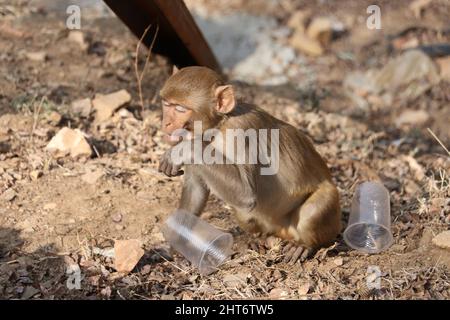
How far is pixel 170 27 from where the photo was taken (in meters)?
7.23

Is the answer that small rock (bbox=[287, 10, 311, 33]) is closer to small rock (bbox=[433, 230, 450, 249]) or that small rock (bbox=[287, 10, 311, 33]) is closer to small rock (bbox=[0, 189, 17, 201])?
small rock (bbox=[433, 230, 450, 249])

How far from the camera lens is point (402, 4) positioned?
11.8 m

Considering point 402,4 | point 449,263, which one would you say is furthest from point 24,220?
point 402,4

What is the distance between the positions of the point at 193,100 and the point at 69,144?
1.75 metres

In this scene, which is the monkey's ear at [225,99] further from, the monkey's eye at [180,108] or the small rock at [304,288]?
the small rock at [304,288]

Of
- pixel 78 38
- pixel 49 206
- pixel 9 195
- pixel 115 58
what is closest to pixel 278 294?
pixel 49 206

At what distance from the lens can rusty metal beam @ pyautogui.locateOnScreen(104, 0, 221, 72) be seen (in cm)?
699

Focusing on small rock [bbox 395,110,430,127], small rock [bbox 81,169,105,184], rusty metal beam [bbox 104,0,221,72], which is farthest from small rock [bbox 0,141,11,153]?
small rock [bbox 395,110,430,127]

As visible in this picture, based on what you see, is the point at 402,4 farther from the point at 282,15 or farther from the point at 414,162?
the point at 414,162

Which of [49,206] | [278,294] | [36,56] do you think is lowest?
[278,294]

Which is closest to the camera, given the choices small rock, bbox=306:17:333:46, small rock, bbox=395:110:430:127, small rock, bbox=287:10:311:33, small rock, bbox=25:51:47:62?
small rock, bbox=25:51:47:62

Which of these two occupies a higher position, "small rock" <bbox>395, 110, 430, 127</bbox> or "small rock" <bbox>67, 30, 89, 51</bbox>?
"small rock" <bbox>67, 30, 89, 51</bbox>

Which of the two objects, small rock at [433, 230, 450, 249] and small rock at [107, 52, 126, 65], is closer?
small rock at [433, 230, 450, 249]

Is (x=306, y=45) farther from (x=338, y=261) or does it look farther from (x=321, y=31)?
(x=338, y=261)
